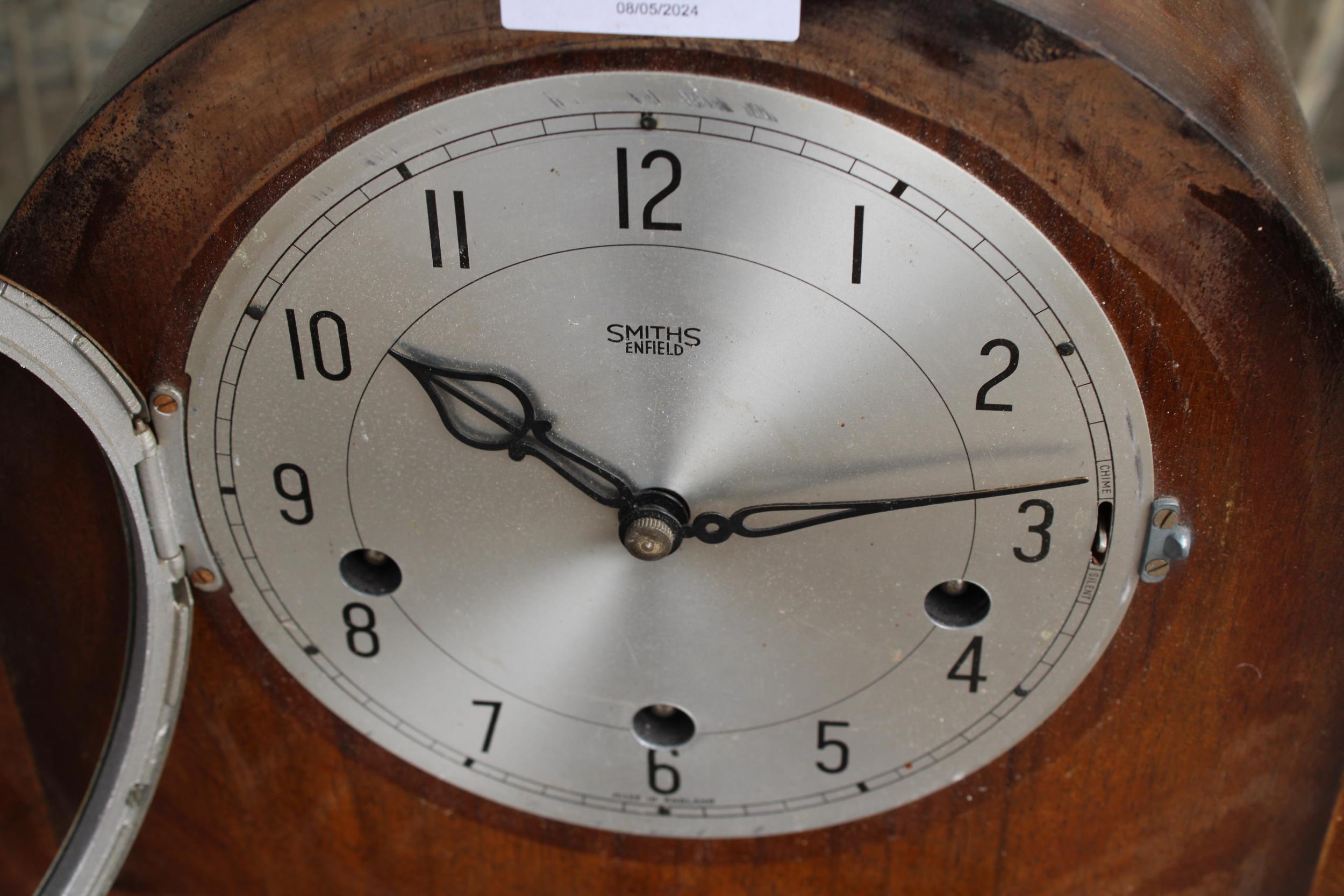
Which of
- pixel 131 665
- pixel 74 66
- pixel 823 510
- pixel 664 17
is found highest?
pixel 74 66

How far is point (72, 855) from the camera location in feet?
2.84

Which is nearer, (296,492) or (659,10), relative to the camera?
(659,10)

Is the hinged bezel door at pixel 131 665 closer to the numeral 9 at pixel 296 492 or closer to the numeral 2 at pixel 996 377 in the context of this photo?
the numeral 9 at pixel 296 492

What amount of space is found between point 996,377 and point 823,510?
143 mm

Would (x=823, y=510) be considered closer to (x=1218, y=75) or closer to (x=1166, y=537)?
(x=1166, y=537)

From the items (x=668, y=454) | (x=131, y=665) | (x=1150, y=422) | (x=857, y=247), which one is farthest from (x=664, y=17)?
(x=131, y=665)

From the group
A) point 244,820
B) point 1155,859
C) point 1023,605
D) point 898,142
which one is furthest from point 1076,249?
point 244,820

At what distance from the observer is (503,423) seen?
2.56ft

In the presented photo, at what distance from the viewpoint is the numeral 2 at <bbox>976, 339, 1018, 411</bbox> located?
73 centimetres

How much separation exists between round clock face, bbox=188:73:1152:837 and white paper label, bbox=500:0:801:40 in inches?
1.1

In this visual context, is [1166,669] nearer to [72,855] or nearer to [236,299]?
[236,299]

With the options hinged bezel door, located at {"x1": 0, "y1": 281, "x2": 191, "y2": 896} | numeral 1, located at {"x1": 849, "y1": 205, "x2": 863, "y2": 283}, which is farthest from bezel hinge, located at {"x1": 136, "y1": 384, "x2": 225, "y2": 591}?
numeral 1, located at {"x1": 849, "y1": 205, "x2": 863, "y2": 283}

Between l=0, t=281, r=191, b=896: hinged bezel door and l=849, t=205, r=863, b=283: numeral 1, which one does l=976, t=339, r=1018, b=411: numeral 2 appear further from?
l=0, t=281, r=191, b=896: hinged bezel door

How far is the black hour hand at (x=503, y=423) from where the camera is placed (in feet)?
2.54
